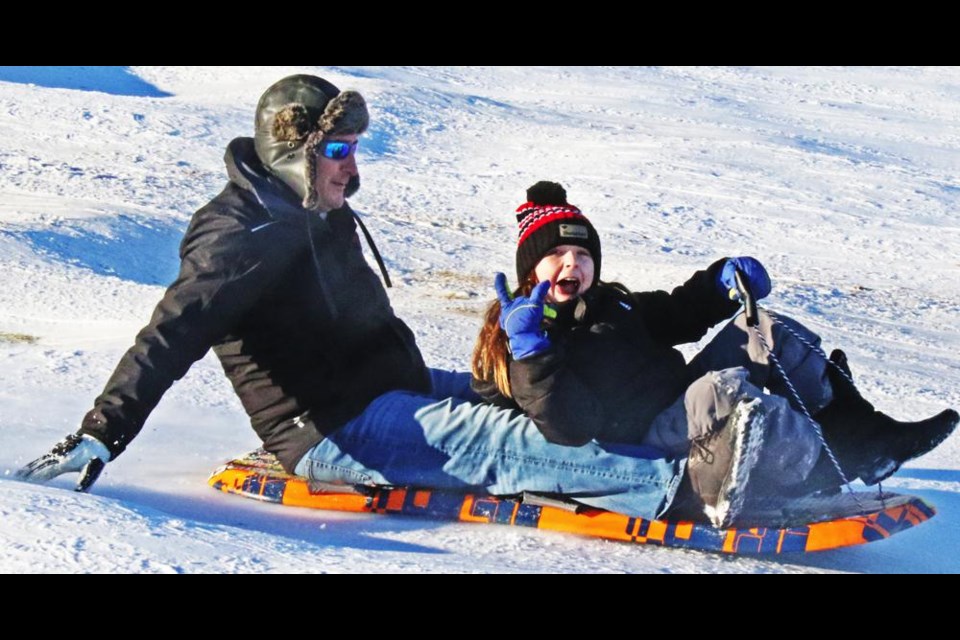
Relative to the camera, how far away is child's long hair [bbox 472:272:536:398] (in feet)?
11.3

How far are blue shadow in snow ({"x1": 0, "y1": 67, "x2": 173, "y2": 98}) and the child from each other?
791cm

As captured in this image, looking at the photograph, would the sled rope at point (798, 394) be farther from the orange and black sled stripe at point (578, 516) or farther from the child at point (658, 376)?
the orange and black sled stripe at point (578, 516)

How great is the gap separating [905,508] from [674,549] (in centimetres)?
60

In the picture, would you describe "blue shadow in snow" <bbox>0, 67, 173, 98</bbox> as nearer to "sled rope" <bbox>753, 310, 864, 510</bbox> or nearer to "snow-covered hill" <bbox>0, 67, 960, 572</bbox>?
"snow-covered hill" <bbox>0, 67, 960, 572</bbox>

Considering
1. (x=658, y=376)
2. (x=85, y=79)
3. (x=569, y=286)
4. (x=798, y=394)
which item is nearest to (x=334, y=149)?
(x=569, y=286)

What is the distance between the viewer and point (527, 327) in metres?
3.24

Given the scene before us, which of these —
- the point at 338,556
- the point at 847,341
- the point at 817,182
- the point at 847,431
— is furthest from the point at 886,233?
the point at 338,556

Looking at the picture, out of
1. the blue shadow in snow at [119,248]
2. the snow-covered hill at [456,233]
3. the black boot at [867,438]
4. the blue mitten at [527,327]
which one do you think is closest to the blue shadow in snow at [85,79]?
the snow-covered hill at [456,233]

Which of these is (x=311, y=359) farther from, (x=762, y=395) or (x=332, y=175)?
(x=762, y=395)

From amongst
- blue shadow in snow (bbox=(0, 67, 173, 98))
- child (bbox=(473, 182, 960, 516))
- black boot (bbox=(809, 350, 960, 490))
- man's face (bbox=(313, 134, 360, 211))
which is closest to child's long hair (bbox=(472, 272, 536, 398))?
child (bbox=(473, 182, 960, 516))

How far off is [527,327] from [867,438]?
101 centimetres

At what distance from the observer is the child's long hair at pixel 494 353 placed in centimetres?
344

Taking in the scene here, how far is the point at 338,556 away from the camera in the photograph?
9.78ft

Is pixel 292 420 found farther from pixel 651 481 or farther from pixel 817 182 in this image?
pixel 817 182
